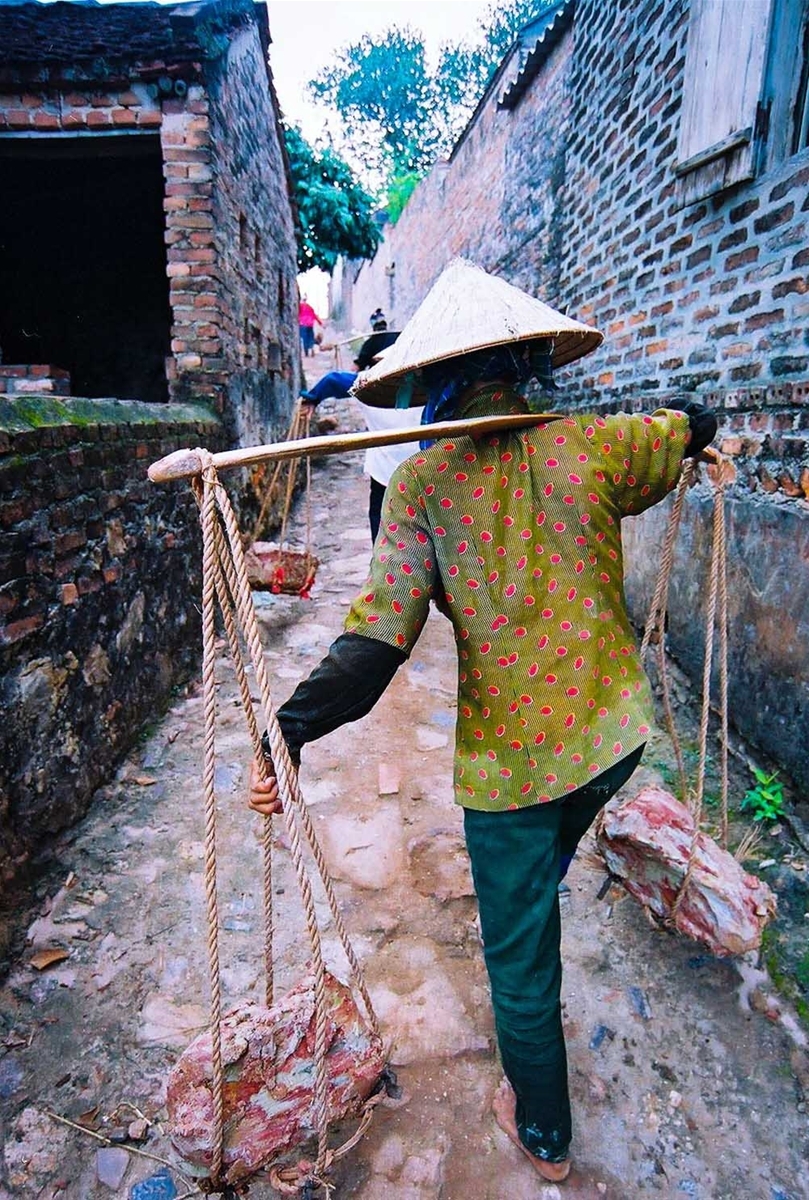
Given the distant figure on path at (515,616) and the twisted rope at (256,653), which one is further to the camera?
the distant figure on path at (515,616)

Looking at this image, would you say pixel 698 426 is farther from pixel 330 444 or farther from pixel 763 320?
pixel 763 320

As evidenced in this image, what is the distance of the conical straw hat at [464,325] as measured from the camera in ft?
4.25

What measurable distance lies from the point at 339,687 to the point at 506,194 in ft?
26.3

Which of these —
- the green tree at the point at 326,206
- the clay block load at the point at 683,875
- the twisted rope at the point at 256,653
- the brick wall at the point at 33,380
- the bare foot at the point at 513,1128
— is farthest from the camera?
the green tree at the point at 326,206

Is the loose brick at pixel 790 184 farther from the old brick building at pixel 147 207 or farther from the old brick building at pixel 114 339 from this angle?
the old brick building at pixel 147 207

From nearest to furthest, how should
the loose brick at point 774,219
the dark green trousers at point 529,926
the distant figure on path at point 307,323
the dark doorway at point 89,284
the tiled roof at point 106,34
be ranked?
the dark green trousers at point 529,926 < the loose brick at point 774,219 < the tiled roof at point 106,34 < the dark doorway at point 89,284 < the distant figure on path at point 307,323

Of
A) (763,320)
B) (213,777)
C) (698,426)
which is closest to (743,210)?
(763,320)

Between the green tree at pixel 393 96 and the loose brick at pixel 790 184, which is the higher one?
the green tree at pixel 393 96

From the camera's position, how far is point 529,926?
136 centimetres

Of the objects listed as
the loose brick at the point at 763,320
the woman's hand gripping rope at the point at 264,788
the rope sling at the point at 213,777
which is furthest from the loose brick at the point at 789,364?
the woman's hand gripping rope at the point at 264,788

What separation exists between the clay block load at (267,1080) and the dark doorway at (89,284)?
6.19m

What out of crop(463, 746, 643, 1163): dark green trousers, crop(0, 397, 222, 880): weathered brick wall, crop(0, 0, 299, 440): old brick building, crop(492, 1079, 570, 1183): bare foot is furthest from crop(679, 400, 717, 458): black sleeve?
crop(0, 0, 299, 440): old brick building

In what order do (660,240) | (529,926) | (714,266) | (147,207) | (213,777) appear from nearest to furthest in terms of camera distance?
1. (213,777)
2. (529,926)
3. (714,266)
4. (660,240)
5. (147,207)

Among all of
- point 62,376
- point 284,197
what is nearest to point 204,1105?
point 62,376
